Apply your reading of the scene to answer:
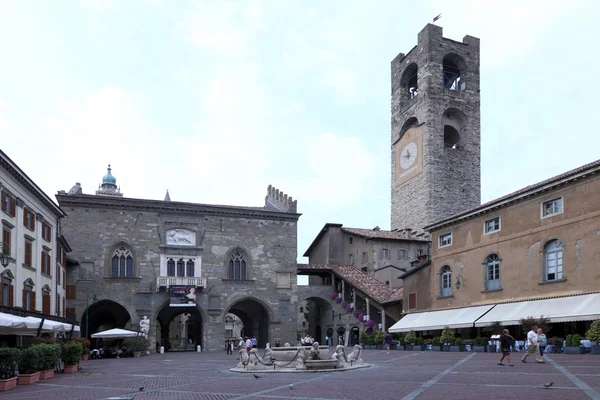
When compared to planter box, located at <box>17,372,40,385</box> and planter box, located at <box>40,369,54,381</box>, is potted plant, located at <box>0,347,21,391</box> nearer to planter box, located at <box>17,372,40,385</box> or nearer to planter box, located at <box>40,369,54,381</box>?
planter box, located at <box>17,372,40,385</box>

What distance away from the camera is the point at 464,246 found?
37594 mm

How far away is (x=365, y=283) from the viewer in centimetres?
5006

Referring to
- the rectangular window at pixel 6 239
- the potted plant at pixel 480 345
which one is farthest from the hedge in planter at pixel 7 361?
the potted plant at pixel 480 345

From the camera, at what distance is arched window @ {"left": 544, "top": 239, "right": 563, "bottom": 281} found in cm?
3020

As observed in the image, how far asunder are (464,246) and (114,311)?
28.7 meters

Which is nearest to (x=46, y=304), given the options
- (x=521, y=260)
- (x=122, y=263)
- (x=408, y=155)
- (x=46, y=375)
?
(x=122, y=263)

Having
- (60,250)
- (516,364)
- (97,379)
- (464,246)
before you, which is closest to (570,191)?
(464,246)

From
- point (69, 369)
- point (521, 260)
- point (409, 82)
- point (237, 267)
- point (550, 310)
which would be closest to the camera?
point (69, 369)

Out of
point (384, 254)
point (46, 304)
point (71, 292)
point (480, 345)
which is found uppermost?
point (384, 254)

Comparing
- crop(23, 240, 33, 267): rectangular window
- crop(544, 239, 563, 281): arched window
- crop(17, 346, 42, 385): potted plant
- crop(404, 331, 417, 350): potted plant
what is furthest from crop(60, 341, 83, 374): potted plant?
crop(544, 239, 563, 281): arched window

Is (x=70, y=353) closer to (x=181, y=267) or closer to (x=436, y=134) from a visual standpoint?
(x=181, y=267)

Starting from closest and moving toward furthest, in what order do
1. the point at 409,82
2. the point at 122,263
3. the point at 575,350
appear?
the point at 575,350
the point at 122,263
the point at 409,82

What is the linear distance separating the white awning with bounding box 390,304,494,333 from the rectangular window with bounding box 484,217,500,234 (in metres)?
4.19

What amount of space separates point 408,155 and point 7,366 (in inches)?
1993
